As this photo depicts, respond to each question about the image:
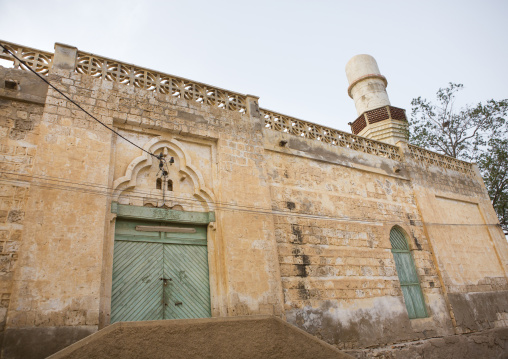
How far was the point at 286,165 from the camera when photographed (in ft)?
26.6

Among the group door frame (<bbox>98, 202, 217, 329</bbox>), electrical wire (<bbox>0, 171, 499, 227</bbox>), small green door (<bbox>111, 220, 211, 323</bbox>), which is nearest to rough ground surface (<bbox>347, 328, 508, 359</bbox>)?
electrical wire (<bbox>0, 171, 499, 227</bbox>)

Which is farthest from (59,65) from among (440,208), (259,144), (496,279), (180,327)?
(496,279)

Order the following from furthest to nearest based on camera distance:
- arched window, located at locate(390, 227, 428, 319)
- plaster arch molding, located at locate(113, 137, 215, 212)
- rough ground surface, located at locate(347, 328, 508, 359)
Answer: arched window, located at locate(390, 227, 428, 319) → rough ground surface, located at locate(347, 328, 508, 359) → plaster arch molding, located at locate(113, 137, 215, 212)

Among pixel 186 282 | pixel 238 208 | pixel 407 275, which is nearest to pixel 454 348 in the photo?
pixel 407 275

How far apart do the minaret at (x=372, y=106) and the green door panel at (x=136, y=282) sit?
9371mm

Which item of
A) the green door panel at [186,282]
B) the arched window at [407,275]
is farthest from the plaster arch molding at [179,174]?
the arched window at [407,275]

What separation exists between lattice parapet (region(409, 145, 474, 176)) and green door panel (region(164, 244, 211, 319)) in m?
7.59

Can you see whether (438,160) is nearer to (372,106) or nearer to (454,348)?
(372,106)

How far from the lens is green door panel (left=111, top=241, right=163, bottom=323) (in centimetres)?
551

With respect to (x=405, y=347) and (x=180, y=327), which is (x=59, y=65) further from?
(x=405, y=347)

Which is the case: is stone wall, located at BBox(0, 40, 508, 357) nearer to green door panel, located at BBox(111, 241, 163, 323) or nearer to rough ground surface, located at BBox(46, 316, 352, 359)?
green door panel, located at BBox(111, 241, 163, 323)

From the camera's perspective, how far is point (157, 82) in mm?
7172

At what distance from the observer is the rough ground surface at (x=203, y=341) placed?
3.46 metres

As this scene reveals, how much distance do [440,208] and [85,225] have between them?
9.46m
